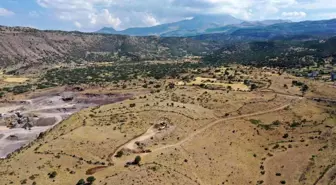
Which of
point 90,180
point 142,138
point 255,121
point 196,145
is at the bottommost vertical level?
point 255,121

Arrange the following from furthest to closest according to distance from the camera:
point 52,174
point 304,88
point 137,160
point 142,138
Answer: point 304,88 → point 142,138 → point 137,160 → point 52,174

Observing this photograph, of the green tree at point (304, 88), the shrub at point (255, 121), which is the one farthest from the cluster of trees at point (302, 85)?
the shrub at point (255, 121)

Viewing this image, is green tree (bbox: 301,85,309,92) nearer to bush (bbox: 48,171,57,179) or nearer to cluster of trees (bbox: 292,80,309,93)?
cluster of trees (bbox: 292,80,309,93)

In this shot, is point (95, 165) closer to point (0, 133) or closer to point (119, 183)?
point (119, 183)

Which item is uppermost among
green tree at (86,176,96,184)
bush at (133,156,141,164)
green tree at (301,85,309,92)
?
green tree at (86,176,96,184)

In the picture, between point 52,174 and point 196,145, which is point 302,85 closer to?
point 196,145

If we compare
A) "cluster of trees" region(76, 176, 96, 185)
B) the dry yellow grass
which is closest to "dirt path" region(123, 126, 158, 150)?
the dry yellow grass

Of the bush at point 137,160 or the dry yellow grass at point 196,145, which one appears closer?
the dry yellow grass at point 196,145

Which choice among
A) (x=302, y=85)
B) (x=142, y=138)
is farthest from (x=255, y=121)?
(x=302, y=85)

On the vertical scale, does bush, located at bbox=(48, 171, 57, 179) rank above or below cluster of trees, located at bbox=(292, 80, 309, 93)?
above

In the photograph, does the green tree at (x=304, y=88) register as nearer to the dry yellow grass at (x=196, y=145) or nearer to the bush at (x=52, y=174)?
the dry yellow grass at (x=196, y=145)

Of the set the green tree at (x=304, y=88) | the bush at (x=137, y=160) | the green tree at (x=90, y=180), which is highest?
the green tree at (x=90, y=180)
